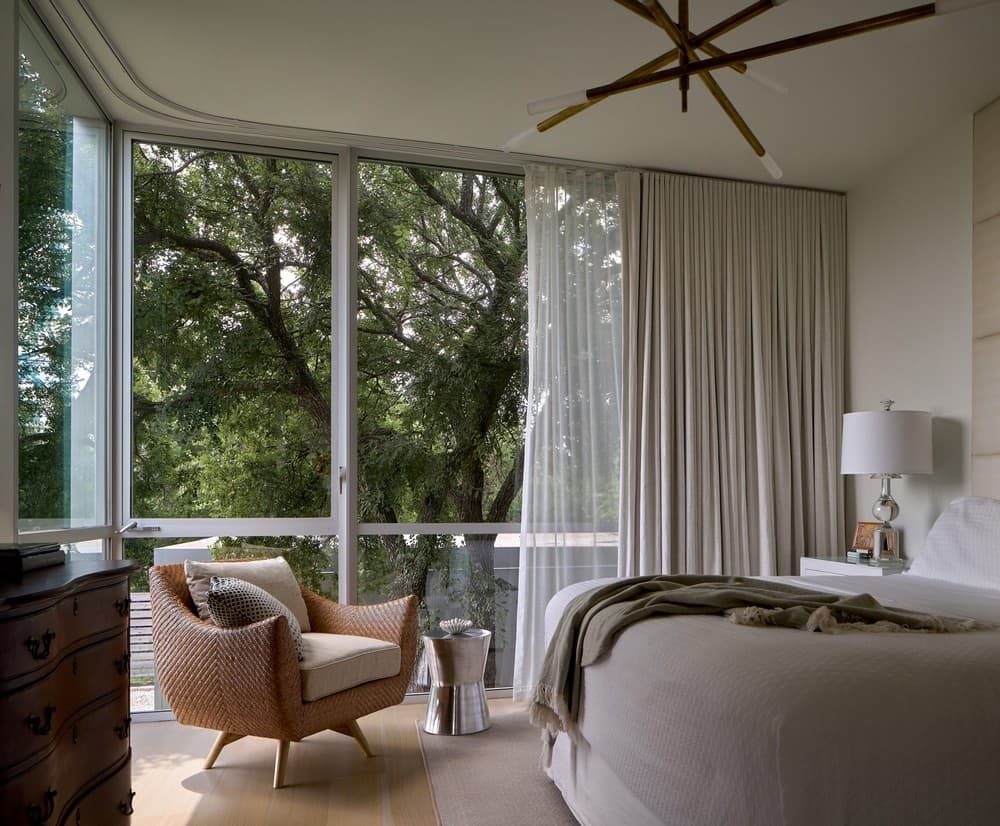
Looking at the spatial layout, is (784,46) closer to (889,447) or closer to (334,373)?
(889,447)

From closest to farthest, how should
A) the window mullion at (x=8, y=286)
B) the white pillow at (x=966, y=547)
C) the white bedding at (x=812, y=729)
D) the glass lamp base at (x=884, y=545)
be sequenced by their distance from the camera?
the white bedding at (x=812, y=729) < the window mullion at (x=8, y=286) < the white pillow at (x=966, y=547) < the glass lamp base at (x=884, y=545)

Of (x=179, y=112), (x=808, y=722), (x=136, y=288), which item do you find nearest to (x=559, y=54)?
(x=179, y=112)

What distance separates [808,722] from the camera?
61.8 inches

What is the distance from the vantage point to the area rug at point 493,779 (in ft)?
8.92

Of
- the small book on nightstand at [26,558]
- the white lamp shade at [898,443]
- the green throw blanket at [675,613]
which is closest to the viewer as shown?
the small book on nightstand at [26,558]

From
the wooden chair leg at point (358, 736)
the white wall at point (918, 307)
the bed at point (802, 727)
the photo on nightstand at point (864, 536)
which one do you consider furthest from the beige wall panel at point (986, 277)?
the wooden chair leg at point (358, 736)

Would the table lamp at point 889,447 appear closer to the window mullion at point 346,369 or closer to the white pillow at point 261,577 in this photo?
the window mullion at point 346,369

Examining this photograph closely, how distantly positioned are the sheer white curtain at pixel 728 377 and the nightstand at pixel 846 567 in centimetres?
23

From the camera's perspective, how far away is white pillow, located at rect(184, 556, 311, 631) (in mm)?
3172

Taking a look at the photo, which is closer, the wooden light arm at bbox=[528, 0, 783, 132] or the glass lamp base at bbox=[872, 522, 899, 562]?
the wooden light arm at bbox=[528, 0, 783, 132]

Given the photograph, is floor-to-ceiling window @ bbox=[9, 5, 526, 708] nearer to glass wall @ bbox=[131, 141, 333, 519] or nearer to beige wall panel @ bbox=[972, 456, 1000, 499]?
glass wall @ bbox=[131, 141, 333, 519]

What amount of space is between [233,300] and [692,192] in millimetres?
2455

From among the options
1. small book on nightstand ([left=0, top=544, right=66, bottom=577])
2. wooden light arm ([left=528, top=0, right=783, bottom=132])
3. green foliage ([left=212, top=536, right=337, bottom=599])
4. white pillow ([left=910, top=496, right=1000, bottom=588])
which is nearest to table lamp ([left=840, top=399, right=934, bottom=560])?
white pillow ([left=910, top=496, right=1000, bottom=588])

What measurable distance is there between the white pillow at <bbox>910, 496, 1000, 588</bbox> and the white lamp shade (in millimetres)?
290
